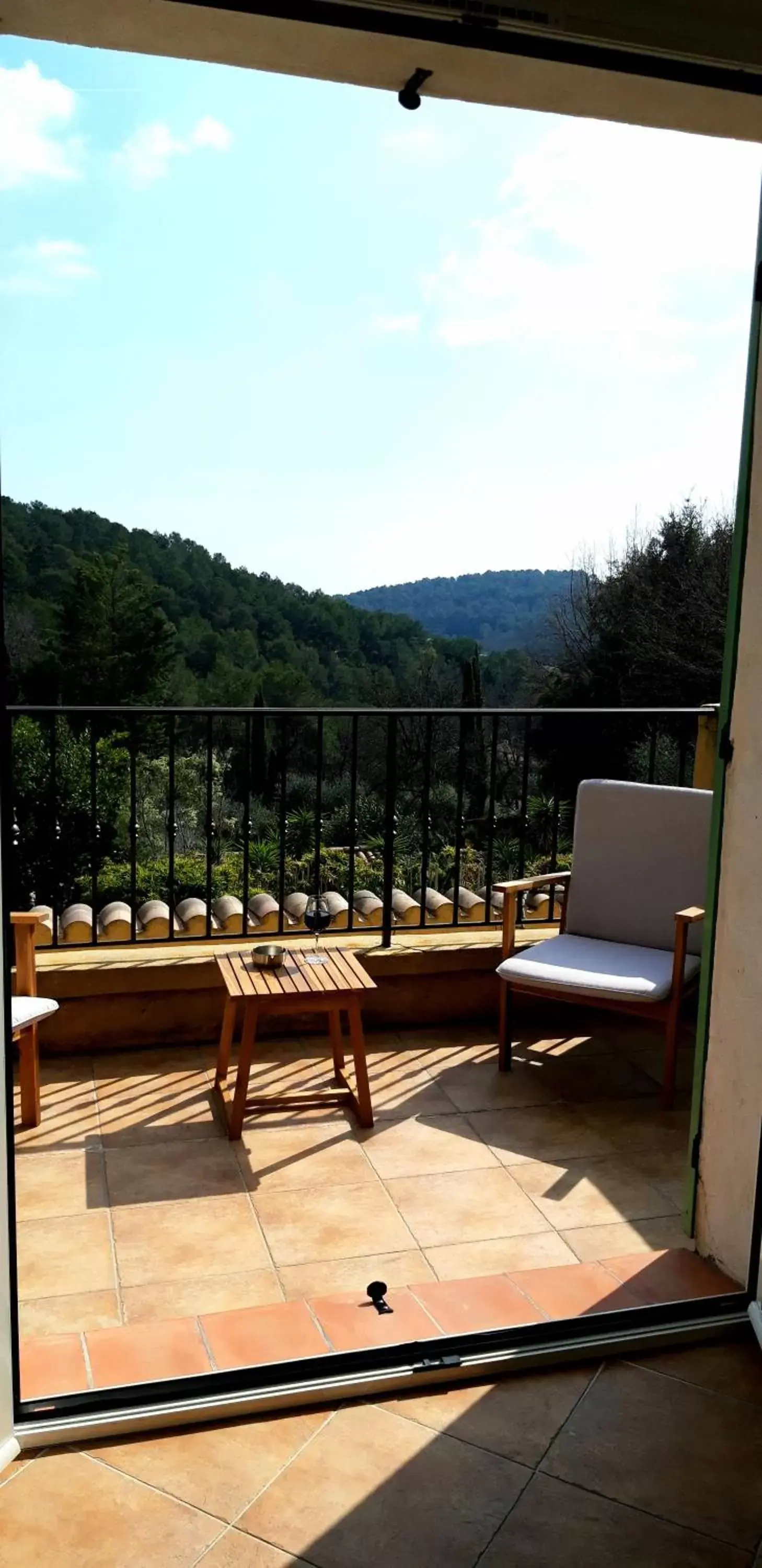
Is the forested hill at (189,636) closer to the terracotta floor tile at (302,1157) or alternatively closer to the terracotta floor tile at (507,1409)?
the terracotta floor tile at (302,1157)

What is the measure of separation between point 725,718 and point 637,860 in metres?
1.65

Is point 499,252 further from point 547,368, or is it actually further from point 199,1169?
point 199,1169

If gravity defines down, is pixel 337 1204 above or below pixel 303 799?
above

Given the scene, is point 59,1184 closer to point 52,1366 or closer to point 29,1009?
point 29,1009

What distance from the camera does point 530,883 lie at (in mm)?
3959

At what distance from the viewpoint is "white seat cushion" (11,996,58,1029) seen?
3066mm

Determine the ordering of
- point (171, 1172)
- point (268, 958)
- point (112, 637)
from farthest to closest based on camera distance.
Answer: point (112, 637), point (268, 958), point (171, 1172)

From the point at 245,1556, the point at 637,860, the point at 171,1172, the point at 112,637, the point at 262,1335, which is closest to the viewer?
the point at 245,1556

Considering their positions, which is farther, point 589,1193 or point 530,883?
point 530,883

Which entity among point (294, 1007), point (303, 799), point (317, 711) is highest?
point (317, 711)

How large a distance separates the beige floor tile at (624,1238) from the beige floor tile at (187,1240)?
0.73 m

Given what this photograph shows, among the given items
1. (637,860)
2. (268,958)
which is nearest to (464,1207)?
(268,958)

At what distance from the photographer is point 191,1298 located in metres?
2.52

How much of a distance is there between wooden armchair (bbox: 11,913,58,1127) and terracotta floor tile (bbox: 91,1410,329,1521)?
1.32 metres
